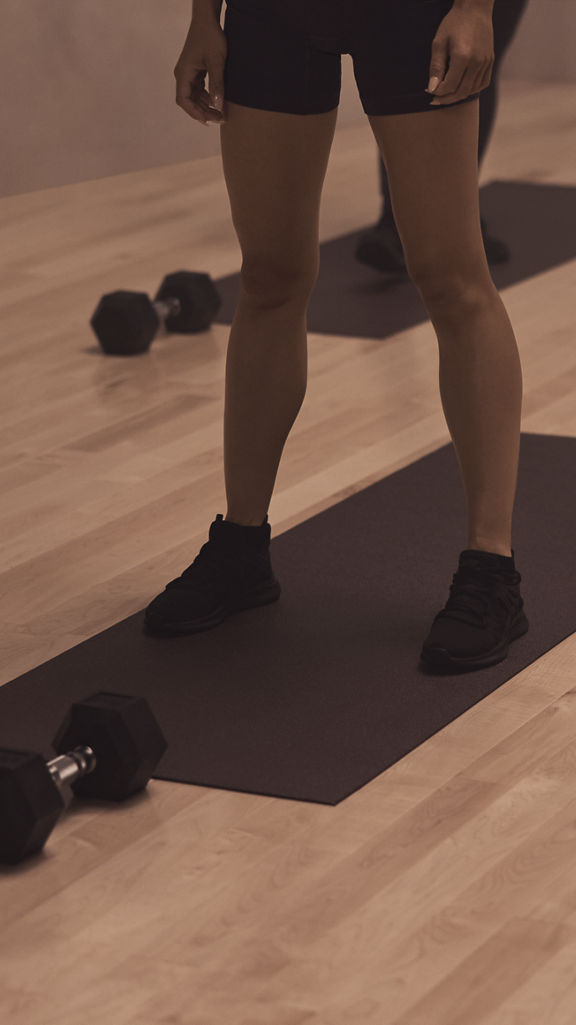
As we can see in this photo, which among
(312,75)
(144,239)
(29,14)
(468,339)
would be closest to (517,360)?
(468,339)

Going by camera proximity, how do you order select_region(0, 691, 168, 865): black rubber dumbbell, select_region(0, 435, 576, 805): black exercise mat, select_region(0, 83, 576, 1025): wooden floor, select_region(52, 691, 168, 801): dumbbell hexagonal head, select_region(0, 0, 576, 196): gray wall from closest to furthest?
select_region(0, 83, 576, 1025): wooden floor < select_region(0, 691, 168, 865): black rubber dumbbell < select_region(52, 691, 168, 801): dumbbell hexagonal head < select_region(0, 435, 576, 805): black exercise mat < select_region(0, 0, 576, 196): gray wall

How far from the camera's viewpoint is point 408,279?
12.9 ft

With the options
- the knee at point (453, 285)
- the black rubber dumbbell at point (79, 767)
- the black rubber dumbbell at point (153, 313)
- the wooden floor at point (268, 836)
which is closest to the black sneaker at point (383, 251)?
the black rubber dumbbell at point (153, 313)

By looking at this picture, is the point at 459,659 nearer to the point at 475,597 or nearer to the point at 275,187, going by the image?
the point at 475,597

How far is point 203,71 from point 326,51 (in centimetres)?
18

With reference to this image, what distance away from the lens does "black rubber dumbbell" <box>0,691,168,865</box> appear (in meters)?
1.59

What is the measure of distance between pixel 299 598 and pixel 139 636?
0.22 m

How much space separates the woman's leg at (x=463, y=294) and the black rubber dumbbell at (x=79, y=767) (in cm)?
52

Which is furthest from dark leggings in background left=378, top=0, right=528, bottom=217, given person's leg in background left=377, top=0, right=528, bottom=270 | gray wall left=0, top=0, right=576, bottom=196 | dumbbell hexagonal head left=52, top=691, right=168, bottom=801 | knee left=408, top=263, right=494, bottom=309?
dumbbell hexagonal head left=52, top=691, right=168, bottom=801

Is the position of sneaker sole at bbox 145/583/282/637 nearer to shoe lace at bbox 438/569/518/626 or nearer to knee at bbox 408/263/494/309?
shoe lace at bbox 438/569/518/626

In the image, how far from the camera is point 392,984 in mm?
1413

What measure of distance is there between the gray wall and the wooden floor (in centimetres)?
219

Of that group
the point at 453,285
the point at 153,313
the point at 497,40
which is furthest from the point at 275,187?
the point at 497,40

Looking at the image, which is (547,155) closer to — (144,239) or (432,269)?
(144,239)
